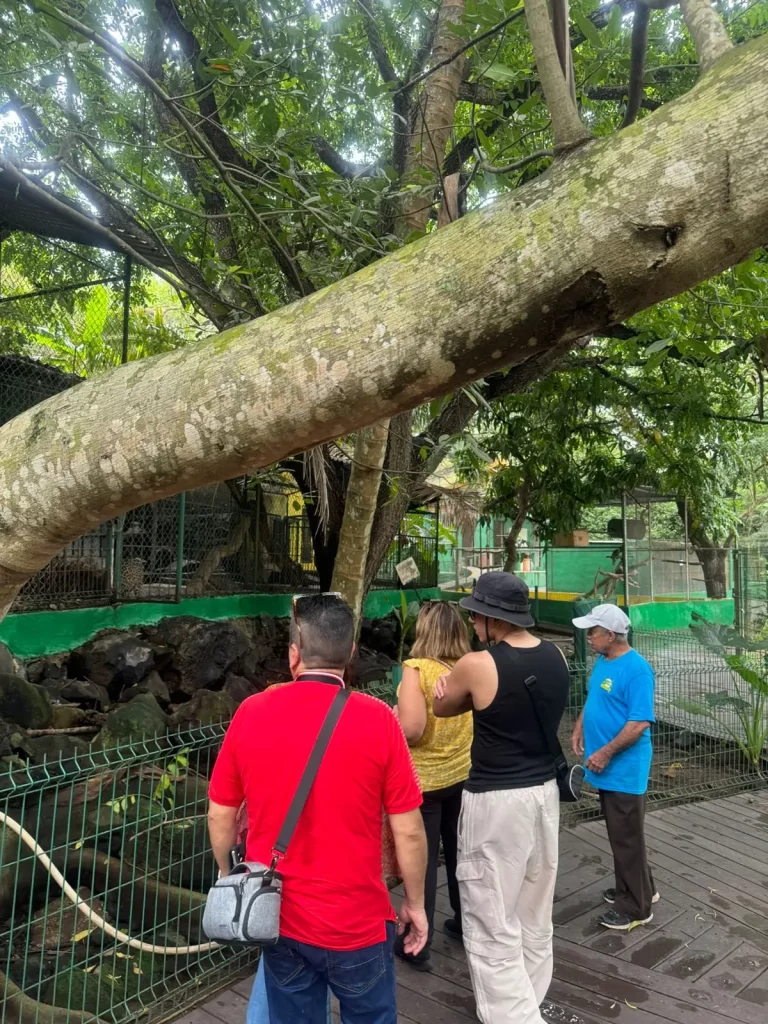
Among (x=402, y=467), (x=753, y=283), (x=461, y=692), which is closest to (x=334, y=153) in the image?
(x=402, y=467)

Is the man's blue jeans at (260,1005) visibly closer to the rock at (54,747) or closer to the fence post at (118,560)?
the rock at (54,747)

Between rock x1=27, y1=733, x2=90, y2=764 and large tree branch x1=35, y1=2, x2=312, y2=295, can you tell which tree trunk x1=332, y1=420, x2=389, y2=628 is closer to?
large tree branch x1=35, y1=2, x2=312, y2=295

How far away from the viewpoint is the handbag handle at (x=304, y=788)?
6.88 ft

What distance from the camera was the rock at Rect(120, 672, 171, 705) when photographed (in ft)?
23.8

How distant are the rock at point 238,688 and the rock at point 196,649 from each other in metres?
0.17

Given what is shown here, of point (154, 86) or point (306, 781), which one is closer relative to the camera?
point (306, 781)

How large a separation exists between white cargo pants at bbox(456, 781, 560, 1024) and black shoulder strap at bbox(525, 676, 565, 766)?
0.51 feet

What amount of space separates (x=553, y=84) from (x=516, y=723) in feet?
7.39

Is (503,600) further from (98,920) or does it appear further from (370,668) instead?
(370,668)

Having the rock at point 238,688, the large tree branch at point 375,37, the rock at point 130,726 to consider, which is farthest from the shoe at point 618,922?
the large tree branch at point 375,37

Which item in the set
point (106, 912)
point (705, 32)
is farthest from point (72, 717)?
point (705, 32)

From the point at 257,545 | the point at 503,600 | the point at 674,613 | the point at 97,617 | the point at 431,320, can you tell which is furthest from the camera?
the point at 674,613

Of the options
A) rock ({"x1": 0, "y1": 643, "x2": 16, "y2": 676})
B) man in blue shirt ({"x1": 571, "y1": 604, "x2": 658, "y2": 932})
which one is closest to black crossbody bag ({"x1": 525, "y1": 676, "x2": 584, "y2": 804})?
man in blue shirt ({"x1": 571, "y1": 604, "x2": 658, "y2": 932})

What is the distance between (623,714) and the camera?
13.6 ft
